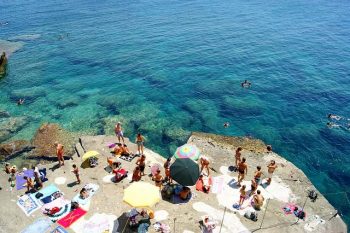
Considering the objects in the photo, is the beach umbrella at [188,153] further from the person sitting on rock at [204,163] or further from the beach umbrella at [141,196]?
the beach umbrella at [141,196]

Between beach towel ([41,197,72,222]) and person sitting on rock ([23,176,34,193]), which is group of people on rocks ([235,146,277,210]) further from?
person sitting on rock ([23,176,34,193])

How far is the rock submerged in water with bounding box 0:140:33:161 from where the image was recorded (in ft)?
95.6

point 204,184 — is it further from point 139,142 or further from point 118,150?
point 118,150

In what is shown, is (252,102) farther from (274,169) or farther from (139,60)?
(139,60)

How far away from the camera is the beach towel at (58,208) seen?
66.2 feet

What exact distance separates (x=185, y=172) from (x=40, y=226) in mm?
9999

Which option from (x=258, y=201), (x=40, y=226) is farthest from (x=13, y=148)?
(x=258, y=201)

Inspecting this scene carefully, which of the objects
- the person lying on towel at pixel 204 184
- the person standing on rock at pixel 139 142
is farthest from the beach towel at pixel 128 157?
the person lying on towel at pixel 204 184

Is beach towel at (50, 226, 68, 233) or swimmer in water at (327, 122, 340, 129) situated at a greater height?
beach towel at (50, 226, 68, 233)

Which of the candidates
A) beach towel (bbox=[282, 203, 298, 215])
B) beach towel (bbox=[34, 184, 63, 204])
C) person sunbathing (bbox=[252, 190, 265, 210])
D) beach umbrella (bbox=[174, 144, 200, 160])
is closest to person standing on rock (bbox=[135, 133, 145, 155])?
beach umbrella (bbox=[174, 144, 200, 160])

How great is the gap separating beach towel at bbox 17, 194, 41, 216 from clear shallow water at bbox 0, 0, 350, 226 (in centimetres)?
1283

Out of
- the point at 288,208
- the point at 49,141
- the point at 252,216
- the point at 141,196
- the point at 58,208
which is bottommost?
the point at 49,141

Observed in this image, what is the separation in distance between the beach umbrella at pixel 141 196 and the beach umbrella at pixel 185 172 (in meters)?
1.94

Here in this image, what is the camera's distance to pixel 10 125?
1373 inches
